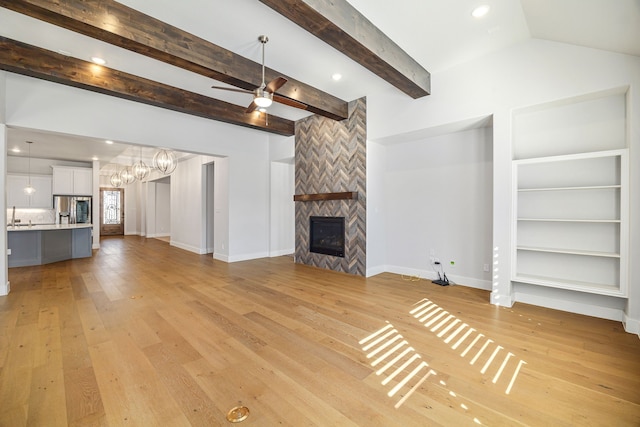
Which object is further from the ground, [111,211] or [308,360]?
[111,211]

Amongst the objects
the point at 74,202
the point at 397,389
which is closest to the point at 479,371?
the point at 397,389

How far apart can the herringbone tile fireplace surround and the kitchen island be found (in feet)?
18.9

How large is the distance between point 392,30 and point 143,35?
9.17 feet

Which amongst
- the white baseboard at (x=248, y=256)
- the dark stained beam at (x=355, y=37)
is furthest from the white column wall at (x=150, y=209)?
the dark stained beam at (x=355, y=37)

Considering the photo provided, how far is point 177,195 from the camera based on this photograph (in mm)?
9422

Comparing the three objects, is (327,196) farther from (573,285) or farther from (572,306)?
(572,306)

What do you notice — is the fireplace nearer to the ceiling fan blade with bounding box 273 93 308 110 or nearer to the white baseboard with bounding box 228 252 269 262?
the white baseboard with bounding box 228 252 269 262

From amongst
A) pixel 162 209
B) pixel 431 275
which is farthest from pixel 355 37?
pixel 162 209

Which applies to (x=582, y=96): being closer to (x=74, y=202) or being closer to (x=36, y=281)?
(x=36, y=281)

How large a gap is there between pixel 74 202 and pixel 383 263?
31.8 ft

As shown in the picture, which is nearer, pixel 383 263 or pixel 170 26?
pixel 170 26

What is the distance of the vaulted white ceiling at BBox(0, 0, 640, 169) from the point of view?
106 inches

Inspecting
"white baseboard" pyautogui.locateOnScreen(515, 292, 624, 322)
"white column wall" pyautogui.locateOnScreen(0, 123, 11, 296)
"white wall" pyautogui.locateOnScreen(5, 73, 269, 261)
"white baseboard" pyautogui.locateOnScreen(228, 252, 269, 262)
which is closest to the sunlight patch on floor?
"white baseboard" pyautogui.locateOnScreen(515, 292, 624, 322)

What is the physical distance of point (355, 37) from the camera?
2926 millimetres
